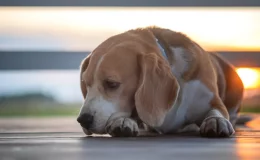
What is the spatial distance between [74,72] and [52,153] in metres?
2.40

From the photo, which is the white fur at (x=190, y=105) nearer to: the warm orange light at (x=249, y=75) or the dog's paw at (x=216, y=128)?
the dog's paw at (x=216, y=128)

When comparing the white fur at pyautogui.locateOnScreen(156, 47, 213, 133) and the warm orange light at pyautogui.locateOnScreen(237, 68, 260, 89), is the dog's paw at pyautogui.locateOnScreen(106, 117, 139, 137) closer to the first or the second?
the white fur at pyautogui.locateOnScreen(156, 47, 213, 133)

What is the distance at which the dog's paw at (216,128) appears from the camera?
1891mm

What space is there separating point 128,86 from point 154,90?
81 millimetres

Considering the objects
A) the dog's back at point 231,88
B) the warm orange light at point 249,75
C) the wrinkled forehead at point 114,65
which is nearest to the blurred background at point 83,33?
the warm orange light at point 249,75

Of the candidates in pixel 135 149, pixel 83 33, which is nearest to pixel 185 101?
pixel 135 149

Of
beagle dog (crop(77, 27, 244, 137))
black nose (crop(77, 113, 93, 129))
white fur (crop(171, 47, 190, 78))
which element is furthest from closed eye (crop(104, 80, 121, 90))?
white fur (crop(171, 47, 190, 78))

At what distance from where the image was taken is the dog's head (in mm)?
1890

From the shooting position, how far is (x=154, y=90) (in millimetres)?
1920

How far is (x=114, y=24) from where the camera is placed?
12.5ft

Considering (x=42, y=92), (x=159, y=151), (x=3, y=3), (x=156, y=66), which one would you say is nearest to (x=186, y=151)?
(x=159, y=151)

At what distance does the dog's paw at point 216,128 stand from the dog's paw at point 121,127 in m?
0.22

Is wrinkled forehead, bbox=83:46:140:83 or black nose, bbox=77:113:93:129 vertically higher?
wrinkled forehead, bbox=83:46:140:83

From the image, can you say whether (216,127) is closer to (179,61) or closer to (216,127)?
(216,127)
